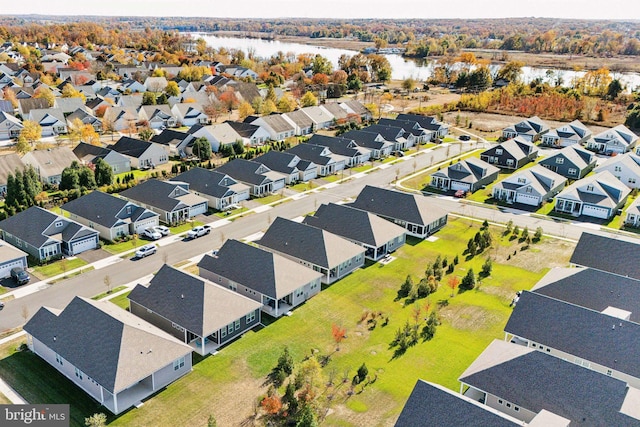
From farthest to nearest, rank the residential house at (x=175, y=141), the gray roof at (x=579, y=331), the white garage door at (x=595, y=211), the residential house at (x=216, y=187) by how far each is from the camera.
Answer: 1. the residential house at (x=175, y=141)
2. the residential house at (x=216, y=187)
3. the white garage door at (x=595, y=211)
4. the gray roof at (x=579, y=331)

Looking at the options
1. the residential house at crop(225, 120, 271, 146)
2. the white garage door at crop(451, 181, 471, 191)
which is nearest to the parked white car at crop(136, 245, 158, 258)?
the white garage door at crop(451, 181, 471, 191)

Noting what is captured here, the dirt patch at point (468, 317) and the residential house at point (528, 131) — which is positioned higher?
the residential house at point (528, 131)

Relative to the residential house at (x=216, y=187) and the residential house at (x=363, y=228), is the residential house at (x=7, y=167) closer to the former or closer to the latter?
the residential house at (x=216, y=187)

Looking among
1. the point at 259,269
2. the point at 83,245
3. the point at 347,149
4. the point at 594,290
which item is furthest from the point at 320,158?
the point at 594,290

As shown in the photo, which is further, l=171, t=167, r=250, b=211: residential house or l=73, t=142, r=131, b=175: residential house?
l=73, t=142, r=131, b=175: residential house

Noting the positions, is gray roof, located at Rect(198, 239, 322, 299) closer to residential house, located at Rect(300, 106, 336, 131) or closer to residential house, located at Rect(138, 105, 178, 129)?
residential house, located at Rect(300, 106, 336, 131)

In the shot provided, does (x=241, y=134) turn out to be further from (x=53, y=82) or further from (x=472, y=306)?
(x=53, y=82)

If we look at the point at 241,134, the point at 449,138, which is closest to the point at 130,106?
the point at 241,134

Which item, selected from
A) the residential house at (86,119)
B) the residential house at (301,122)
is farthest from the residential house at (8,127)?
the residential house at (301,122)
